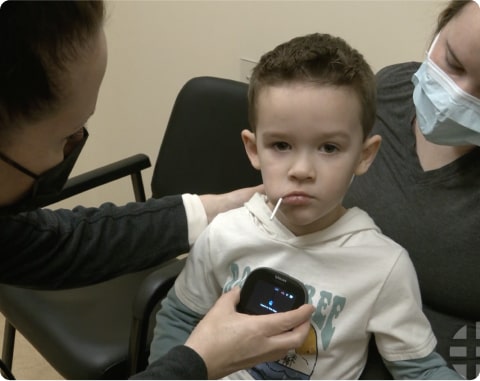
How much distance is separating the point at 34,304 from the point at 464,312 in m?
1.08

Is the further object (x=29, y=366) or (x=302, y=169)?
(x=29, y=366)

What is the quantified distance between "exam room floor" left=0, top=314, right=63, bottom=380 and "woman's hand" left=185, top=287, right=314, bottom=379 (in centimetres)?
128

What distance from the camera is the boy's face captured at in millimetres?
980

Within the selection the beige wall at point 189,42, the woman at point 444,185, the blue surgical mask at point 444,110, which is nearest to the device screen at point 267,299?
the woman at point 444,185

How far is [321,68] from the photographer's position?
3.27ft

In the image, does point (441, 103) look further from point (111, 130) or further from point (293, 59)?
point (111, 130)

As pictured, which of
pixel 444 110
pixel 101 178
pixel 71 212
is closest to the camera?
pixel 444 110

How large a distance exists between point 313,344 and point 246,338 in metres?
0.15

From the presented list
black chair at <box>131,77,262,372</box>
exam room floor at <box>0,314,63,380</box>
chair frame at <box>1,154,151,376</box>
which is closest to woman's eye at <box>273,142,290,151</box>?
black chair at <box>131,77,262,372</box>

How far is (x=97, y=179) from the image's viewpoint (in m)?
1.66

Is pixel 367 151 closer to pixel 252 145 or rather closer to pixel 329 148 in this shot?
pixel 329 148

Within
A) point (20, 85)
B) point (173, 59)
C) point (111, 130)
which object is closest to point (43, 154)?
point (20, 85)

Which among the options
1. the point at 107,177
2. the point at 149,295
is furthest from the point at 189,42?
the point at 149,295

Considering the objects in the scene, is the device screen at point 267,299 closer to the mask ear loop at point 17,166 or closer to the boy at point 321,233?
the boy at point 321,233
